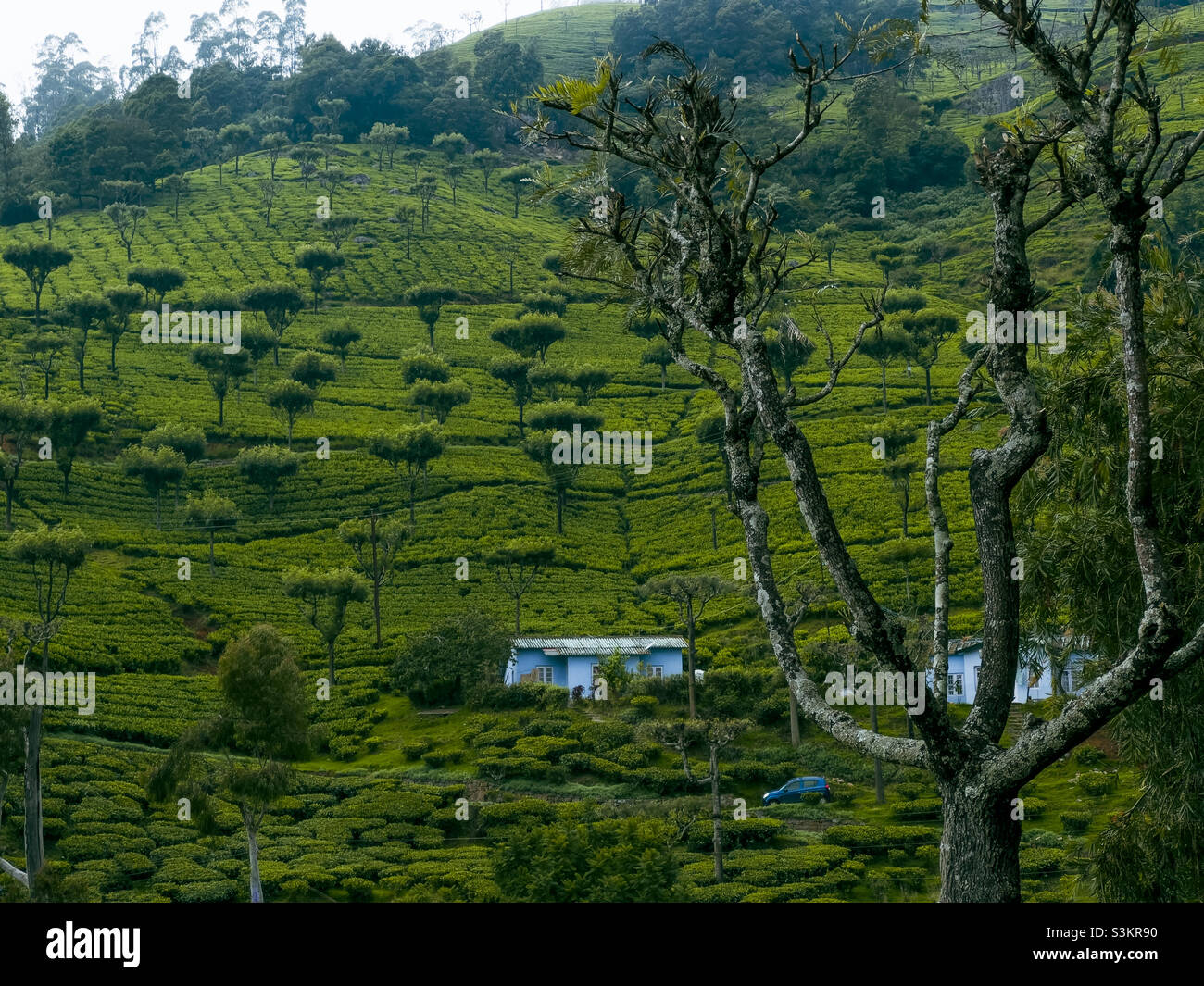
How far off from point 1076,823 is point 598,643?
1871 centimetres

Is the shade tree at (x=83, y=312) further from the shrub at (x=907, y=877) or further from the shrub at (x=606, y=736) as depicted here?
the shrub at (x=907, y=877)

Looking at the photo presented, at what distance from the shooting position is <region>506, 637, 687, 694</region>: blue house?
41.8 metres

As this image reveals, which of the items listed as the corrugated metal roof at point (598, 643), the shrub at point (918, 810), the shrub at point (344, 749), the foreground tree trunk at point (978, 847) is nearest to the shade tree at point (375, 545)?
the corrugated metal roof at point (598, 643)

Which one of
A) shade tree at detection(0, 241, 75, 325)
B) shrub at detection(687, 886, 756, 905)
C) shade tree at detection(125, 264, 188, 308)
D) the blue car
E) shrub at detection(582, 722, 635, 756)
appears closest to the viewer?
shrub at detection(687, 886, 756, 905)

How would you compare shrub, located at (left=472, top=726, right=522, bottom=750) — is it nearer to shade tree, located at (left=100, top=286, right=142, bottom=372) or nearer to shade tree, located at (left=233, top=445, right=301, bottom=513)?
shade tree, located at (left=233, top=445, right=301, bottom=513)

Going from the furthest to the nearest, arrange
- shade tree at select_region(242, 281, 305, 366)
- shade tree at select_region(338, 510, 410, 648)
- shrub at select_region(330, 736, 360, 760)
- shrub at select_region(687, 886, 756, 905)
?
shade tree at select_region(242, 281, 305, 366) → shade tree at select_region(338, 510, 410, 648) → shrub at select_region(330, 736, 360, 760) → shrub at select_region(687, 886, 756, 905)

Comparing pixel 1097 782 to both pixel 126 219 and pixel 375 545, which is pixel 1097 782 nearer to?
pixel 375 545

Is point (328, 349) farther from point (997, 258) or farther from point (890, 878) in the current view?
point (997, 258)

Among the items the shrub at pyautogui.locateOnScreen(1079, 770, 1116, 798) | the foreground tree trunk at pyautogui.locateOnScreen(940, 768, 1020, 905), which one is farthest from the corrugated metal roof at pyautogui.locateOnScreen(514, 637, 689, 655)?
the foreground tree trunk at pyautogui.locateOnScreen(940, 768, 1020, 905)

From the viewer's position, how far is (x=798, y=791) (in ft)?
104

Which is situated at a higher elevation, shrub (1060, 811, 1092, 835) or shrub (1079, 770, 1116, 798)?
shrub (1079, 770, 1116, 798)

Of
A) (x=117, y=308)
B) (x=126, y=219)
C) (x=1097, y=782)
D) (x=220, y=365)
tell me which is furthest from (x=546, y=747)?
(x=126, y=219)

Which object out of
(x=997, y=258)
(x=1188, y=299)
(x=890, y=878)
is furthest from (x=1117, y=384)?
(x=890, y=878)

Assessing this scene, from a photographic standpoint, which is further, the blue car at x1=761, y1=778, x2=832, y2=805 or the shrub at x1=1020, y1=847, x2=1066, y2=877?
the blue car at x1=761, y1=778, x2=832, y2=805
